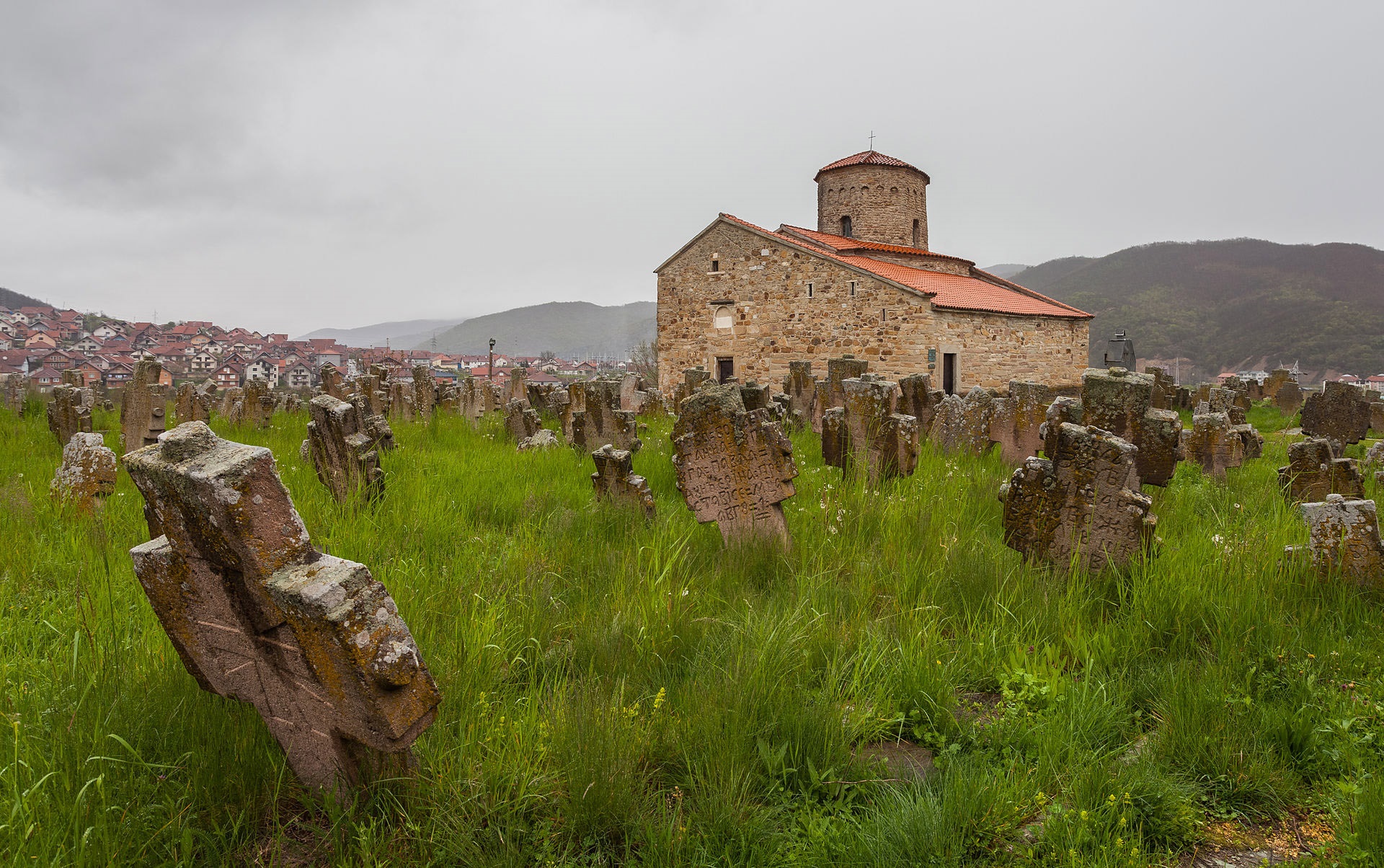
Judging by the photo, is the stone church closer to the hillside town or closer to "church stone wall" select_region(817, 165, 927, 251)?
"church stone wall" select_region(817, 165, 927, 251)

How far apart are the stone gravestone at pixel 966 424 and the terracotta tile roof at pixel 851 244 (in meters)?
18.2

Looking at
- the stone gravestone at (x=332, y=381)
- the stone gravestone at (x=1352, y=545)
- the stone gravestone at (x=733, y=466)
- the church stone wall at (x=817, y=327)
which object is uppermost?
the church stone wall at (x=817, y=327)

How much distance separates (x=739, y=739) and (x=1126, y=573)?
2409mm

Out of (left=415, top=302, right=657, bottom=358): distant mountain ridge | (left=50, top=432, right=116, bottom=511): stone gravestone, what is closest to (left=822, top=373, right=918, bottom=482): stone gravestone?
(left=50, top=432, right=116, bottom=511): stone gravestone

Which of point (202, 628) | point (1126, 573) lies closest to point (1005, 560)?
point (1126, 573)

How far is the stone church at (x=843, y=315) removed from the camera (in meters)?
21.1

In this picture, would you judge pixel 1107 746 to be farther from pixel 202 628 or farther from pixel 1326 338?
pixel 1326 338

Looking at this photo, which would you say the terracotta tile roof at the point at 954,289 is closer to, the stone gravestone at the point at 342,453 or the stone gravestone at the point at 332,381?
the stone gravestone at the point at 332,381

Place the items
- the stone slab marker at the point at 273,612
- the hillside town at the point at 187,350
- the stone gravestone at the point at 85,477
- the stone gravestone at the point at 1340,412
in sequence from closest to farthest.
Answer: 1. the stone slab marker at the point at 273,612
2. the stone gravestone at the point at 85,477
3. the stone gravestone at the point at 1340,412
4. the hillside town at the point at 187,350

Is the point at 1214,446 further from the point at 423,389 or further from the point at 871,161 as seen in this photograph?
the point at 871,161

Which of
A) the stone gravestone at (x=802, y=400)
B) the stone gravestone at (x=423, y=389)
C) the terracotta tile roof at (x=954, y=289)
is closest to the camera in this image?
the stone gravestone at (x=802, y=400)

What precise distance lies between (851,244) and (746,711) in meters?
26.7

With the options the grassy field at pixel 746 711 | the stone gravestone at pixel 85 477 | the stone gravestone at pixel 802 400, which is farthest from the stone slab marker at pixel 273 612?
the stone gravestone at pixel 802 400

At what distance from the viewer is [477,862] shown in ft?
5.54
